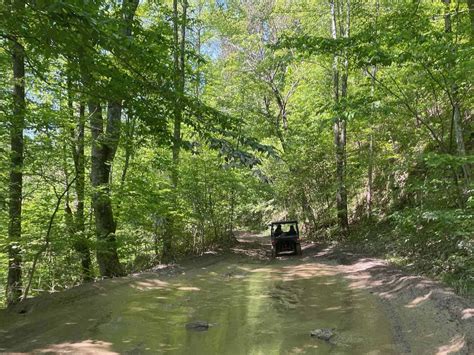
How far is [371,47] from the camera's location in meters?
8.55

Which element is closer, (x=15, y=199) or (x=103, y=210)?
(x=15, y=199)

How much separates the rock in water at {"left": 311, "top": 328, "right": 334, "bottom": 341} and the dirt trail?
3.0 inches

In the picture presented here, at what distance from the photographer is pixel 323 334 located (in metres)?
5.90

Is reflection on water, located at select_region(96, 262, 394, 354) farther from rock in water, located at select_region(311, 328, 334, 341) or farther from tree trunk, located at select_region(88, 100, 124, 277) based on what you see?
tree trunk, located at select_region(88, 100, 124, 277)

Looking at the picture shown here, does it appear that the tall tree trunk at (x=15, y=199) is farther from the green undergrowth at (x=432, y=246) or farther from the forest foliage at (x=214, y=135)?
the green undergrowth at (x=432, y=246)

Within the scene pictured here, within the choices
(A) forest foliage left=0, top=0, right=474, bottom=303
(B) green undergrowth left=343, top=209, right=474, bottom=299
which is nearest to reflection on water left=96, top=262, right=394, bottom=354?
(B) green undergrowth left=343, top=209, right=474, bottom=299

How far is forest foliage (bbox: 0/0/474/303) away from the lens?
5059mm

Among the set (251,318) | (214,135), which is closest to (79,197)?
(251,318)

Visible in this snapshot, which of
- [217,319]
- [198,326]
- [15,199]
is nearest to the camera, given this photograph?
[198,326]

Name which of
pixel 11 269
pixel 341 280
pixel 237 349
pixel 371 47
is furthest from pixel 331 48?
pixel 11 269

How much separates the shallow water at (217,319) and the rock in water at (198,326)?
11 cm

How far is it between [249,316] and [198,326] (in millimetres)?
1103

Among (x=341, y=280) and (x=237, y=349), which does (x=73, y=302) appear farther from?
(x=341, y=280)

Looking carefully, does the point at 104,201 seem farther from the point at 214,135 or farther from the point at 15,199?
the point at 214,135
